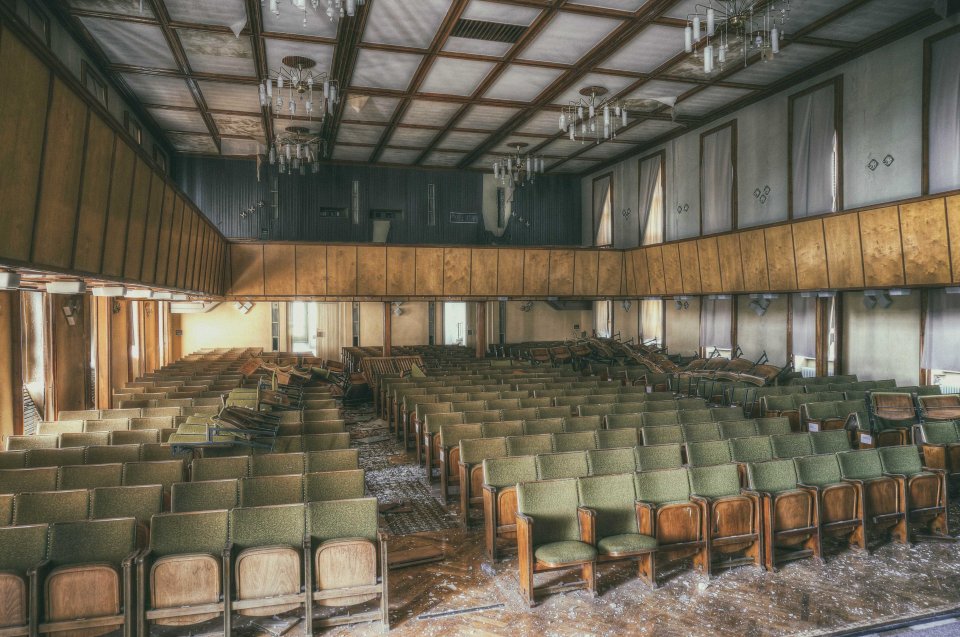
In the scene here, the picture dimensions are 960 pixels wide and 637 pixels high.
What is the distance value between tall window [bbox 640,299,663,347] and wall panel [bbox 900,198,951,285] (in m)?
7.87

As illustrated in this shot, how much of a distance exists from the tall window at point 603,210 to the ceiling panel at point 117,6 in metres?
14.2

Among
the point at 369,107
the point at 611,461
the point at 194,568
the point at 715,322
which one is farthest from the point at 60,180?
the point at 715,322

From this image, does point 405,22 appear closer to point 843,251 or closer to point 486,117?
point 486,117

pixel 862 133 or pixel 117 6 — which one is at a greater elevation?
pixel 117 6

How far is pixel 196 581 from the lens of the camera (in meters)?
3.81

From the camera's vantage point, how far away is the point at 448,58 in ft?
36.2

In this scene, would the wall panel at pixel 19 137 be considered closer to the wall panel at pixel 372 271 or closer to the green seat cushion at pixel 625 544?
the green seat cushion at pixel 625 544

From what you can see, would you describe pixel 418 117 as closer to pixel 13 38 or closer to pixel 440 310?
pixel 440 310

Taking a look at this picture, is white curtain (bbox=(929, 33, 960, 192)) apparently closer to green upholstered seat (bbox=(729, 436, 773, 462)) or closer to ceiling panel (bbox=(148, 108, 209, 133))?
green upholstered seat (bbox=(729, 436, 773, 462))

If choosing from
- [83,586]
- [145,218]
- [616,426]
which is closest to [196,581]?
[83,586]

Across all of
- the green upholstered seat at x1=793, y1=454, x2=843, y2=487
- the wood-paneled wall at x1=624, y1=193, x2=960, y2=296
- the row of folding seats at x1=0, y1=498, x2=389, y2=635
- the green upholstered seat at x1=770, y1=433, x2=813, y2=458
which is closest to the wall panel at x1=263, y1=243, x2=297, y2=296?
the wood-paneled wall at x1=624, y1=193, x2=960, y2=296

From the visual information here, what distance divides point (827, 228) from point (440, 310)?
531 inches

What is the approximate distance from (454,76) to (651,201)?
7775mm

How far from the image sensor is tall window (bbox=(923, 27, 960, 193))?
30.9ft
